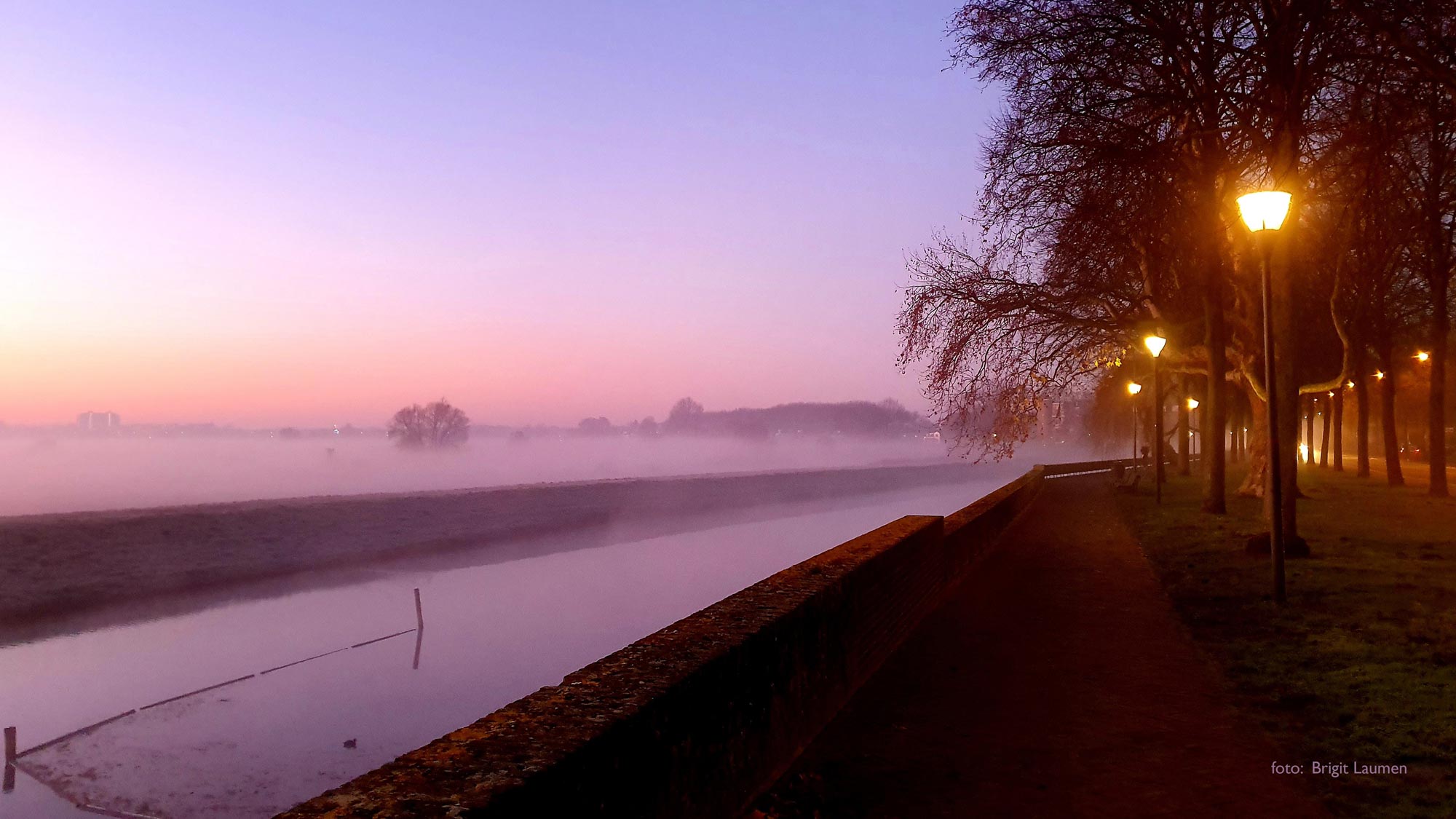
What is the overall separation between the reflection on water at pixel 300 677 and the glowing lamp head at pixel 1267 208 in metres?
12.1

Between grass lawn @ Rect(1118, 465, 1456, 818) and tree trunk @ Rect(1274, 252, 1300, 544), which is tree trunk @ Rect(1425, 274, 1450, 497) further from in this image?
tree trunk @ Rect(1274, 252, 1300, 544)

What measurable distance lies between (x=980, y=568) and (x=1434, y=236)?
52.1 feet

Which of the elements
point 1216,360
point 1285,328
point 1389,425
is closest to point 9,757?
point 1285,328

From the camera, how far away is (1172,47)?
1479 cm

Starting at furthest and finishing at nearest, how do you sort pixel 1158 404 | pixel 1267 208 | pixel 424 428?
pixel 424 428
pixel 1158 404
pixel 1267 208

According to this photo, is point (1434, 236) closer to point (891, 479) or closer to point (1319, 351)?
point (1319, 351)

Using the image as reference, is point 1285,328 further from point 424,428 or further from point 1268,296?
point 424,428

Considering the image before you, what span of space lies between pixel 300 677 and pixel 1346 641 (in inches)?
631

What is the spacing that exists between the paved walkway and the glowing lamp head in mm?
4760

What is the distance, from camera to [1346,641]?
9.16m

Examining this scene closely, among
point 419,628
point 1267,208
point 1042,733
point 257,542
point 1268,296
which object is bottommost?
point 419,628

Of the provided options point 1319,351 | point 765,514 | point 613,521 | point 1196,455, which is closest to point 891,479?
point 1196,455

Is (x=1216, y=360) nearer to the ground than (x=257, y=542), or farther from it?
farther from it

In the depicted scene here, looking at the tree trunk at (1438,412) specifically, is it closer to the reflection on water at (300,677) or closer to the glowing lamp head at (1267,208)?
the reflection on water at (300,677)
